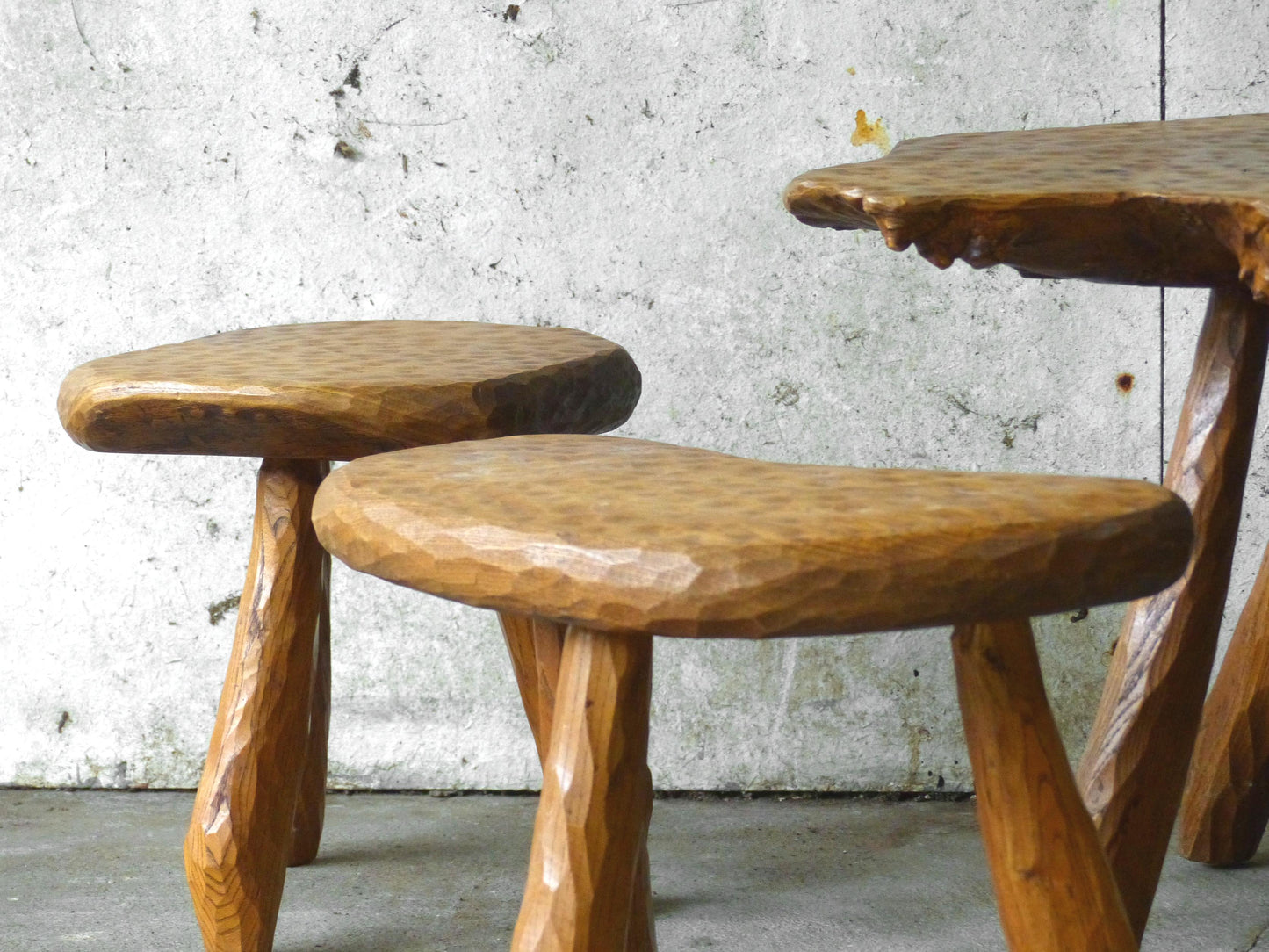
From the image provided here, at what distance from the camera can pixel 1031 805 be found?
744 millimetres

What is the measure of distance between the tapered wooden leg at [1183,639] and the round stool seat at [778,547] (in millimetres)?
571

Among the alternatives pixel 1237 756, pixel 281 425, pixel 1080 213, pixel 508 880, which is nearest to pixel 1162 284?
pixel 1080 213

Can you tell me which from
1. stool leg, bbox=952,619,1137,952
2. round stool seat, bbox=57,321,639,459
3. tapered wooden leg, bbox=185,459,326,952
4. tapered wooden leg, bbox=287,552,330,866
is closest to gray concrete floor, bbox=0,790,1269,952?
tapered wooden leg, bbox=287,552,330,866

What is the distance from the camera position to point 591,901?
73cm

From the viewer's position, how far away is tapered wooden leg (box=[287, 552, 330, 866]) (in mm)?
1579

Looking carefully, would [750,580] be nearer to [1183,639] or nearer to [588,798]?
[588,798]

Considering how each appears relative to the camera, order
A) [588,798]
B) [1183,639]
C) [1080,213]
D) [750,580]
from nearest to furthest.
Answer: [750,580] < [588,798] < [1080,213] < [1183,639]

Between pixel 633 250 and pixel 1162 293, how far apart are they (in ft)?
2.20

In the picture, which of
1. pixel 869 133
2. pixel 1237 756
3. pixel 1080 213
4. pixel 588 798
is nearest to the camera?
pixel 588 798

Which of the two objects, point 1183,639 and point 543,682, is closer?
point 543,682

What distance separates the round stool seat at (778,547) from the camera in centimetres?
62

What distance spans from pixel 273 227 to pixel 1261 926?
1.43 m

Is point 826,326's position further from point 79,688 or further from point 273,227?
point 79,688

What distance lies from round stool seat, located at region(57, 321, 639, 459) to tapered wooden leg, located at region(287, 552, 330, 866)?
1.33ft
